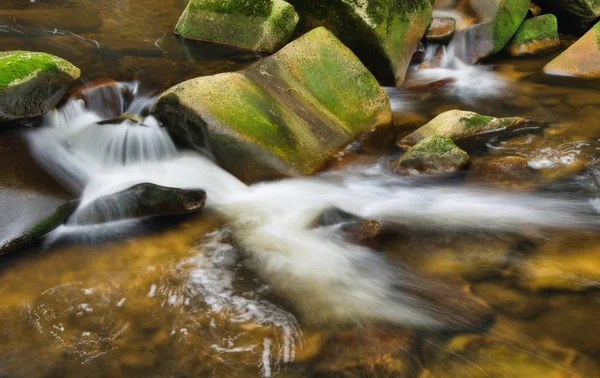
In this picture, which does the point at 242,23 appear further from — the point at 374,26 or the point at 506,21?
the point at 506,21

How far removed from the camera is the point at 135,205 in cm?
484

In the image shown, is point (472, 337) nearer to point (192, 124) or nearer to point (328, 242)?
point (328, 242)

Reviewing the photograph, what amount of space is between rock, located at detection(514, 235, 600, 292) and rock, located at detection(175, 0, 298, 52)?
515 centimetres

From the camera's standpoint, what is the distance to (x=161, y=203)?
4859 millimetres

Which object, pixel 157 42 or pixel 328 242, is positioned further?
pixel 157 42

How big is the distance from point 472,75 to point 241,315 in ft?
22.8

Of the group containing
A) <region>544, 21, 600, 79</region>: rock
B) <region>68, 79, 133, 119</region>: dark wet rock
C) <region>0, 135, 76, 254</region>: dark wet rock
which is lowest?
<region>544, 21, 600, 79</region>: rock

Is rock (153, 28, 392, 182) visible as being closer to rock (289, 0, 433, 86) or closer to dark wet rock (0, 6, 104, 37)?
rock (289, 0, 433, 86)

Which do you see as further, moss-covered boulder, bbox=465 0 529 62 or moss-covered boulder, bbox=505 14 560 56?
moss-covered boulder, bbox=505 14 560 56

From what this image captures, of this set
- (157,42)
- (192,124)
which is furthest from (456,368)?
(157,42)

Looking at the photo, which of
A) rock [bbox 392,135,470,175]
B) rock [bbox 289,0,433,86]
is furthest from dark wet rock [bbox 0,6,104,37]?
rock [bbox 392,135,470,175]

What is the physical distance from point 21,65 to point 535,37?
878 cm

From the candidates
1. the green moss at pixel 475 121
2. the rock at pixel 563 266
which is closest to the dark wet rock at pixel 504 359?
the rock at pixel 563 266

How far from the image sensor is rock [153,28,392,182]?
5301 millimetres
